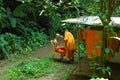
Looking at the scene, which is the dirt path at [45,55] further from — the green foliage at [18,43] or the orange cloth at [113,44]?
the orange cloth at [113,44]

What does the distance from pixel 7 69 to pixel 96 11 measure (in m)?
3.89

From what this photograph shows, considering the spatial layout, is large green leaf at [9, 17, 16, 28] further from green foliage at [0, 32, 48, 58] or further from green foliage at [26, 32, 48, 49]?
green foliage at [26, 32, 48, 49]

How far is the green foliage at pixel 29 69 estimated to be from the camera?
28.9 ft

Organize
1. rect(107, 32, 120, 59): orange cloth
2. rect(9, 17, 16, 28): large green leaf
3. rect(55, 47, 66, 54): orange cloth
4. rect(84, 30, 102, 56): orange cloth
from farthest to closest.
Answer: rect(9, 17, 16, 28): large green leaf, rect(55, 47, 66, 54): orange cloth, rect(84, 30, 102, 56): orange cloth, rect(107, 32, 120, 59): orange cloth

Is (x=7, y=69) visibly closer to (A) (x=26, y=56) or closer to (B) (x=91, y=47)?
(A) (x=26, y=56)

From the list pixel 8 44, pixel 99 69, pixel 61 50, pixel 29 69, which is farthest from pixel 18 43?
pixel 99 69

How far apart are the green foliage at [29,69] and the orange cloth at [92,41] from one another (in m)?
1.80

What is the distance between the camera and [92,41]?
7.94m

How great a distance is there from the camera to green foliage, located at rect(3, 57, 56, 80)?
8820 mm

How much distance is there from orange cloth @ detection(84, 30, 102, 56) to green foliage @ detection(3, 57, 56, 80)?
5.89 feet

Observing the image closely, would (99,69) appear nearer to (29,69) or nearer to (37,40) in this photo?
(29,69)

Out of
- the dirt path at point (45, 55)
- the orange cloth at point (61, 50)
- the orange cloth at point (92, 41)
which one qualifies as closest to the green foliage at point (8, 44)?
the dirt path at point (45, 55)

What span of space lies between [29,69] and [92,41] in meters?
2.39

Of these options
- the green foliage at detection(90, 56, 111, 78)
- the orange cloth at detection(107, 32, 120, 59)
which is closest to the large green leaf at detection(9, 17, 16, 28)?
the green foliage at detection(90, 56, 111, 78)
